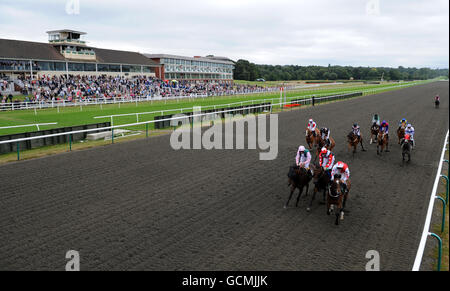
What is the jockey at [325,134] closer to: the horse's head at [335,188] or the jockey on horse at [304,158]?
the jockey on horse at [304,158]

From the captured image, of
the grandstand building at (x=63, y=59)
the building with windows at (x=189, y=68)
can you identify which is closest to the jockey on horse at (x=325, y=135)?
the grandstand building at (x=63, y=59)

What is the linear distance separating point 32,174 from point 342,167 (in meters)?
8.24

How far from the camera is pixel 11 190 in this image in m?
8.23

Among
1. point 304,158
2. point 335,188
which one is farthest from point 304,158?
point 335,188

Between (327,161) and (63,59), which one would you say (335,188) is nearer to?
(327,161)

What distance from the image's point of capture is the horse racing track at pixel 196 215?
214 inches

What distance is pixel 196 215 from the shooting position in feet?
23.4
